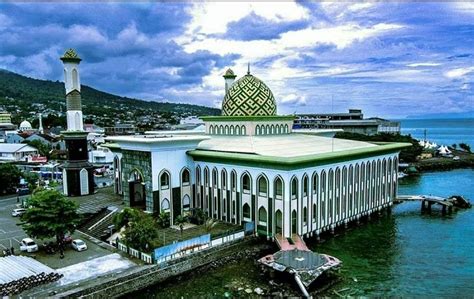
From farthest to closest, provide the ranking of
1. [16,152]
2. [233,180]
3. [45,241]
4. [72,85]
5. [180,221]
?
[16,152], [72,85], [233,180], [180,221], [45,241]

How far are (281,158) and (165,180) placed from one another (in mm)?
8092

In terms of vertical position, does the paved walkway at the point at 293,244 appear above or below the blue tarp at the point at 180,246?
below

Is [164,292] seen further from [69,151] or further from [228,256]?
[69,151]

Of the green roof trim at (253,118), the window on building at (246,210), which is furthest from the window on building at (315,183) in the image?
the green roof trim at (253,118)

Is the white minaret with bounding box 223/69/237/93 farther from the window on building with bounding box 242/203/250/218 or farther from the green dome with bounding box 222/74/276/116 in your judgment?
the window on building with bounding box 242/203/250/218

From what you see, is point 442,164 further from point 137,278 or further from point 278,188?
point 137,278

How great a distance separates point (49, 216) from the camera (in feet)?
68.4

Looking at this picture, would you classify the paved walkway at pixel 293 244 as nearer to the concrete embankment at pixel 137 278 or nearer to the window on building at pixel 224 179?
the concrete embankment at pixel 137 278

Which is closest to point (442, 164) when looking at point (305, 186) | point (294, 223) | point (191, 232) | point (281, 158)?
point (305, 186)

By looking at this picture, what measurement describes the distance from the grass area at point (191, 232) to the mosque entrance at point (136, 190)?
4576 mm

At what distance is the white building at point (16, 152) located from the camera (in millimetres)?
55906

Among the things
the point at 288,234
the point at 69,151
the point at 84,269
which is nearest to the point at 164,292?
the point at 84,269

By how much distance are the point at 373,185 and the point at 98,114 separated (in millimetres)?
131351

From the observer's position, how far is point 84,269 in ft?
63.0
